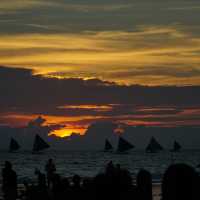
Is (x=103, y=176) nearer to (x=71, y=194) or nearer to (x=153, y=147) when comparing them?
(x=71, y=194)

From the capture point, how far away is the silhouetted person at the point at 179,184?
11398mm

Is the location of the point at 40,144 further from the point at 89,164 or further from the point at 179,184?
the point at 179,184

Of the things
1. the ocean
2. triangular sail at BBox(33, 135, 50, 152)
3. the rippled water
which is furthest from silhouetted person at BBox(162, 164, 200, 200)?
triangular sail at BBox(33, 135, 50, 152)

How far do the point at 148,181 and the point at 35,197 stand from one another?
456cm

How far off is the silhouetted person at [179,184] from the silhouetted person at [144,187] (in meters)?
2.52

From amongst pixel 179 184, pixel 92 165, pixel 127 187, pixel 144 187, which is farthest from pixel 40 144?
pixel 179 184

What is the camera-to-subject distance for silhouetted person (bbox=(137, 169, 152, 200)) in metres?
14.2

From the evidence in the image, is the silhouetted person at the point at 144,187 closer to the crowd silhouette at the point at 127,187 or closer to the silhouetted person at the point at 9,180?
the crowd silhouette at the point at 127,187

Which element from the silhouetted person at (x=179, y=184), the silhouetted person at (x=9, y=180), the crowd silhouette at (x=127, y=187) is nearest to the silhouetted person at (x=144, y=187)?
the crowd silhouette at (x=127, y=187)

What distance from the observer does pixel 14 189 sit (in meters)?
22.7

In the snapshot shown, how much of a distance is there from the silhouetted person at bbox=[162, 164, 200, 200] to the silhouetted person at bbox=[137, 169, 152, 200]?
2.52 meters

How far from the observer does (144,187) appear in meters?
14.5

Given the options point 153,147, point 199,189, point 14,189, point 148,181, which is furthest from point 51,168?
point 153,147

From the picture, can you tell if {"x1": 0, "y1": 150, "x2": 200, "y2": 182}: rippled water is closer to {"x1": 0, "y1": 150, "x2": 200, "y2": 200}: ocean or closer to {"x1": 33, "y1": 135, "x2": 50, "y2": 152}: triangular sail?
{"x1": 0, "y1": 150, "x2": 200, "y2": 200}: ocean
